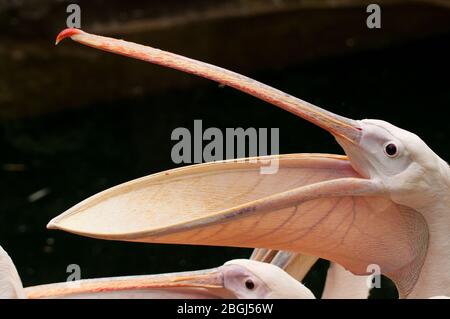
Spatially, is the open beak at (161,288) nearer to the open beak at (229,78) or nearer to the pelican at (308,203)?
the pelican at (308,203)

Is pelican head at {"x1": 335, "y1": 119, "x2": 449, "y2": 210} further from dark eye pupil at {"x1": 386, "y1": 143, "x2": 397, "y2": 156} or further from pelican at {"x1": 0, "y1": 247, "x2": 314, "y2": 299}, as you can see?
pelican at {"x1": 0, "y1": 247, "x2": 314, "y2": 299}

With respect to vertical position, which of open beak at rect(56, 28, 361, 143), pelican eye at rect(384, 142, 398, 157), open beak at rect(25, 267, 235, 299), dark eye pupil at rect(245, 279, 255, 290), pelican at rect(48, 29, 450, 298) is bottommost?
open beak at rect(25, 267, 235, 299)

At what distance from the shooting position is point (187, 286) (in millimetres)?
2953

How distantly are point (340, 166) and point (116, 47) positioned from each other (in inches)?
27.1

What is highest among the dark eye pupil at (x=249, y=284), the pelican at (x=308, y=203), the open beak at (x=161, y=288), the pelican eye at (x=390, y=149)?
the pelican eye at (x=390, y=149)

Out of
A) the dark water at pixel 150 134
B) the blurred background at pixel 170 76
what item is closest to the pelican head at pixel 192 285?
the dark water at pixel 150 134

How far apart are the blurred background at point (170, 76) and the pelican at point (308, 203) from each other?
3.03 meters

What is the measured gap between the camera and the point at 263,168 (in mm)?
3375

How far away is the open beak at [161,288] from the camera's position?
2.94 metres

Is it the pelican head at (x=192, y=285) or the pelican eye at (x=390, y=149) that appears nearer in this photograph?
the pelican head at (x=192, y=285)

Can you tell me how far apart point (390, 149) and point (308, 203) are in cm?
26

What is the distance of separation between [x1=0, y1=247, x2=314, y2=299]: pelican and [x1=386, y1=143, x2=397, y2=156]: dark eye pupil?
0.51 m

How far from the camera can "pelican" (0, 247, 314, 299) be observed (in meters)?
2.81

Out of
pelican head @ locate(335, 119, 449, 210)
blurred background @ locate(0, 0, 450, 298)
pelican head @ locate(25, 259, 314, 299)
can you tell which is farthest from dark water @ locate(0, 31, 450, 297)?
pelican head @ locate(25, 259, 314, 299)
